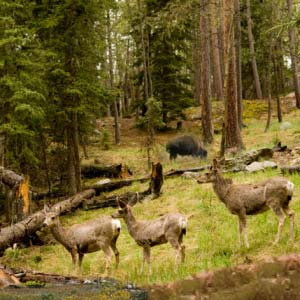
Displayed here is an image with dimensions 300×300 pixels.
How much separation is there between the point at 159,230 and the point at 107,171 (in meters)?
14.6

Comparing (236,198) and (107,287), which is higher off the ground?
(236,198)

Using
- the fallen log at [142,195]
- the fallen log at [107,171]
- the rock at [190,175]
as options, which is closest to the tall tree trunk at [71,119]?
the fallen log at [142,195]

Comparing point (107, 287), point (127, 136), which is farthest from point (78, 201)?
point (127, 136)

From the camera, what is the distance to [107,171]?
80.0ft

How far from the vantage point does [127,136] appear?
38.6 metres

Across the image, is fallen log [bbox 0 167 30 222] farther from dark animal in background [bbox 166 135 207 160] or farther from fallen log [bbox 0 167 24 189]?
dark animal in background [bbox 166 135 207 160]

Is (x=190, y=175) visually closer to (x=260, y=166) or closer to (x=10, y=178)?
(x=260, y=166)

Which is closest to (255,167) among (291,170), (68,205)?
(291,170)

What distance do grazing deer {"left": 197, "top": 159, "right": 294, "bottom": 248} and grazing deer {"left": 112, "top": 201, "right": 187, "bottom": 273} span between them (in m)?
1.31

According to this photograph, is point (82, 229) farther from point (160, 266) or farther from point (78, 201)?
point (78, 201)

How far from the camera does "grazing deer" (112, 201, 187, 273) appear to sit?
31.8 ft

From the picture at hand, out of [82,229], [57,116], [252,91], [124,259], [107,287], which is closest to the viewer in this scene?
[107,287]

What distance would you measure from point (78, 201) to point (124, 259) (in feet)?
21.7

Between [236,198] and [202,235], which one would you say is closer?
[236,198]
